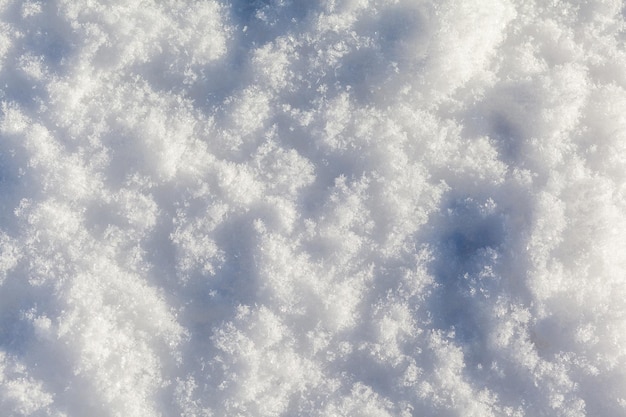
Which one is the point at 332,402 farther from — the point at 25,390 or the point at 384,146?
the point at 25,390

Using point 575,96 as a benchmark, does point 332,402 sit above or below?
below

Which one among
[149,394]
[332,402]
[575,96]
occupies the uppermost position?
[575,96]

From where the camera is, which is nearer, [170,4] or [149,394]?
[149,394]

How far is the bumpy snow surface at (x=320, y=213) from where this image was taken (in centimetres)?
153

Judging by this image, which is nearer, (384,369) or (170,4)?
(384,369)

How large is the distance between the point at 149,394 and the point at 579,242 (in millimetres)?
1203

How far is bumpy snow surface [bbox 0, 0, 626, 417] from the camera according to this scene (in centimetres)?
153

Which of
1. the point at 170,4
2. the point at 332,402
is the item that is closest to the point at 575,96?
the point at 332,402

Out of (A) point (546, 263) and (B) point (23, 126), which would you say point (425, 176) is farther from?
(B) point (23, 126)

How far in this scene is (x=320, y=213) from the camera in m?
1.58

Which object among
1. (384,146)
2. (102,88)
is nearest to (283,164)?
(384,146)

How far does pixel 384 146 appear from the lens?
62.5 inches

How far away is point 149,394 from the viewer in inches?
61.6

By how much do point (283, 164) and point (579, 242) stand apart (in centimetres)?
81
